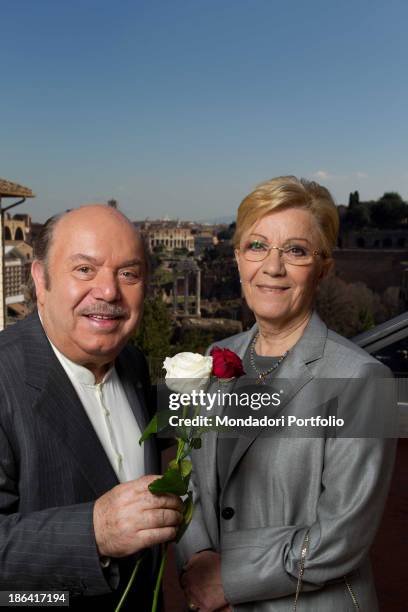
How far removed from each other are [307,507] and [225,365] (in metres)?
0.42

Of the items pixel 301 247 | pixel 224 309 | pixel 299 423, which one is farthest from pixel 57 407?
pixel 224 309

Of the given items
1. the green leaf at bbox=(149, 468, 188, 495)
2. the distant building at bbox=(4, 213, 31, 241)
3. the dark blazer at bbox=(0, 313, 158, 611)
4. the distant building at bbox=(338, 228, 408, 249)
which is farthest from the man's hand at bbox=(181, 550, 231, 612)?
the distant building at bbox=(338, 228, 408, 249)

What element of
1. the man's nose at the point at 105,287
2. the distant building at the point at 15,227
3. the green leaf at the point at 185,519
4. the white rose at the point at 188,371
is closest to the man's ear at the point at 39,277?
the man's nose at the point at 105,287

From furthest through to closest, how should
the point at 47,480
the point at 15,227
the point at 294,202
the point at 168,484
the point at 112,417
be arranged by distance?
the point at 15,227 → the point at 294,202 → the point at 112,417 → the point at 47,480 → the point at 168,484

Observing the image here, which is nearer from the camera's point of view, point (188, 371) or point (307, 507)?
point (188, 371)

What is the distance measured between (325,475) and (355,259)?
38.6 meters

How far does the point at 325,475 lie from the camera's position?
3.66ft

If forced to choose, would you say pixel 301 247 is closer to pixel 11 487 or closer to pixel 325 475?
pixel 325 475

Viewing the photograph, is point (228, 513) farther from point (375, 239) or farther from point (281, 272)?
point (375, 239)

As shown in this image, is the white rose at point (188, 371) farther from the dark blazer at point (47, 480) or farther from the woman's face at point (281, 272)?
the woman's face at point (281, 272)

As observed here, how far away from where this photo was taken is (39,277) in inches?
40.8

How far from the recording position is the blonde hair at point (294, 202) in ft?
4.08

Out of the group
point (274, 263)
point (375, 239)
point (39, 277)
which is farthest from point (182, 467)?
point (375, 239)

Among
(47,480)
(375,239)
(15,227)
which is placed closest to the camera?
(47,480)
